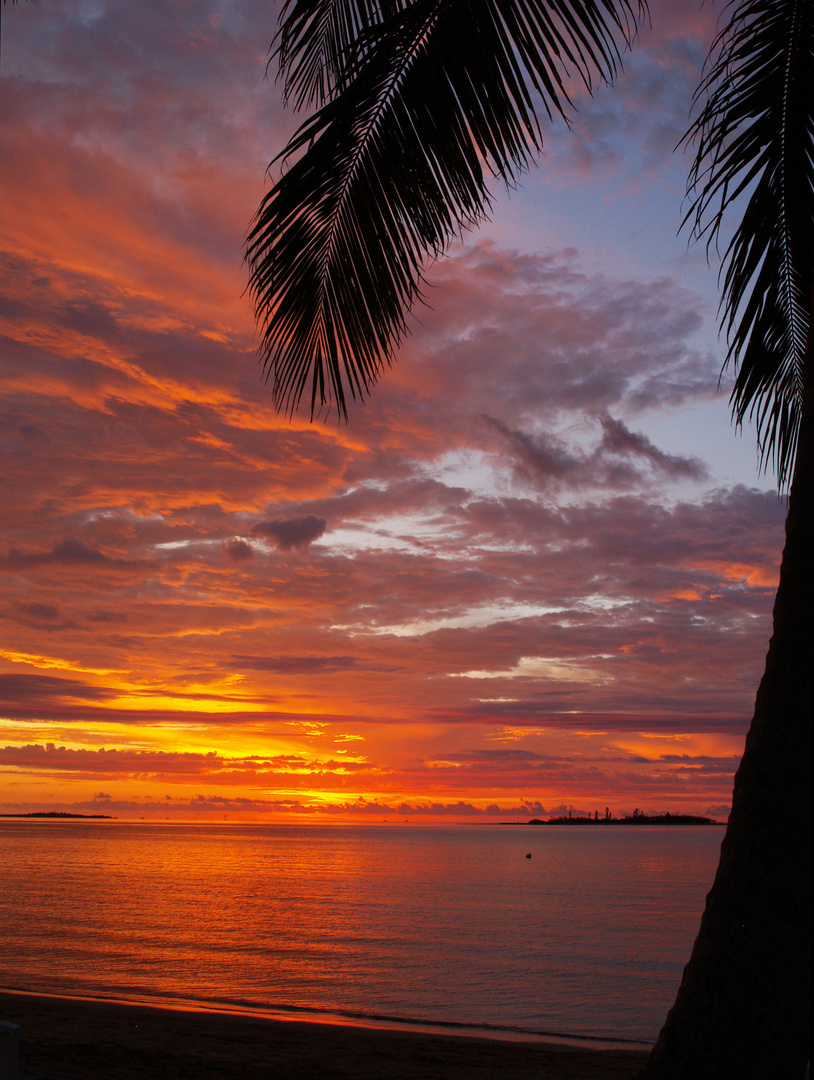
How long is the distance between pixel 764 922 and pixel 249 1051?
1041 cm

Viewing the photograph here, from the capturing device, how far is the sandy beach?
367 inches

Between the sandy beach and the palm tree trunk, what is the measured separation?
7424 mm

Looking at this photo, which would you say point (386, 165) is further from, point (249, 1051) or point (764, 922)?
point (249, 1051)

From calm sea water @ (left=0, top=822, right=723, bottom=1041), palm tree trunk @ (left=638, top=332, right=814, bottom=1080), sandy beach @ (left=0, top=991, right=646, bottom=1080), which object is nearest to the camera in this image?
palm tree trunk @ (left=638, top=332, right=814, bottom=1080)

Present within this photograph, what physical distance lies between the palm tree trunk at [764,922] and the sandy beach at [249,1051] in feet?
24.4

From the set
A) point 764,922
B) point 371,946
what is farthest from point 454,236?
point 371,946

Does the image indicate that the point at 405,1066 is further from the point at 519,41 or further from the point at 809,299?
the point at 519,41

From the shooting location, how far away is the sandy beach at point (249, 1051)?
9.31 meters

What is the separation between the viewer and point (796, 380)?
5445 mm

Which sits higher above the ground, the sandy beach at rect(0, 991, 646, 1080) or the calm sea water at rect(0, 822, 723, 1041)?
the sandy beach at rect(0, 991, 646, 1080)

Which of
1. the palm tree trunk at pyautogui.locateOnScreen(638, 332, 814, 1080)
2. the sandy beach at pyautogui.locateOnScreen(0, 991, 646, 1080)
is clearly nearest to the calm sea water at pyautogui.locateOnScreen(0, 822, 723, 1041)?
the sandy beach at pyautogui.locateOnScreen(0, 991, 646, 1080)

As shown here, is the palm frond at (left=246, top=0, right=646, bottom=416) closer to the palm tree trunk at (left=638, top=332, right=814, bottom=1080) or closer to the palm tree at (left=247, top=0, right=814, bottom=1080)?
the palm tree at (left=247, top=0, right=814, bottom=1080)

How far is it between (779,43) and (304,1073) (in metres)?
10.6

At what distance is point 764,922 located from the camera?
2.93 metres
